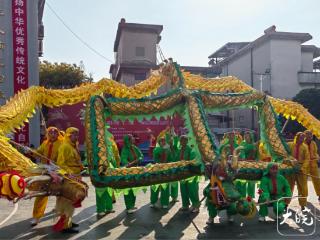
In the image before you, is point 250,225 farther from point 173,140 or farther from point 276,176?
point 173,140

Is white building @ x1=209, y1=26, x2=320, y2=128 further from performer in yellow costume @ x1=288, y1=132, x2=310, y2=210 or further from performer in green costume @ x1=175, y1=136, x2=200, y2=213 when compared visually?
performer in green costume @ x1=175, y1=136, x2=200, y2=213

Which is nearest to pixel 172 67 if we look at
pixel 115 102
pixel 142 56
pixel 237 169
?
pixel 115 102

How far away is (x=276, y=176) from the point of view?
6.48m

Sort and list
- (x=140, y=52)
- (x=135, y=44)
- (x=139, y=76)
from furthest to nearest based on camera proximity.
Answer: (x=140, y=52), (x=135, y=44), (x=139, y=76)

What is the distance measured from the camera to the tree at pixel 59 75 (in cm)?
2333

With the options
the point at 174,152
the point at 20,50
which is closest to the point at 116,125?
the point at 20,50

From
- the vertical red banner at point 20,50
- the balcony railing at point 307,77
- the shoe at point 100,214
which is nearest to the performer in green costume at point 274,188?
the shoe at point 100,214

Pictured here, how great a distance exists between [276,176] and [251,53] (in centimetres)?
2352

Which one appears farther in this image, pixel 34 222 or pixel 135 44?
pixel 135 44

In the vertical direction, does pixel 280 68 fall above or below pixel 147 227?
above

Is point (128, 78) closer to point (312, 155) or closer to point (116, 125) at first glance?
point (116, 125)

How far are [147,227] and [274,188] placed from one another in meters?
2.12

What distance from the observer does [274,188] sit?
6441 mm

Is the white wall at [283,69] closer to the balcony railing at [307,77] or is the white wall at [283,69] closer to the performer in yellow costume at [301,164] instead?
the balcony railing at [307,77]
